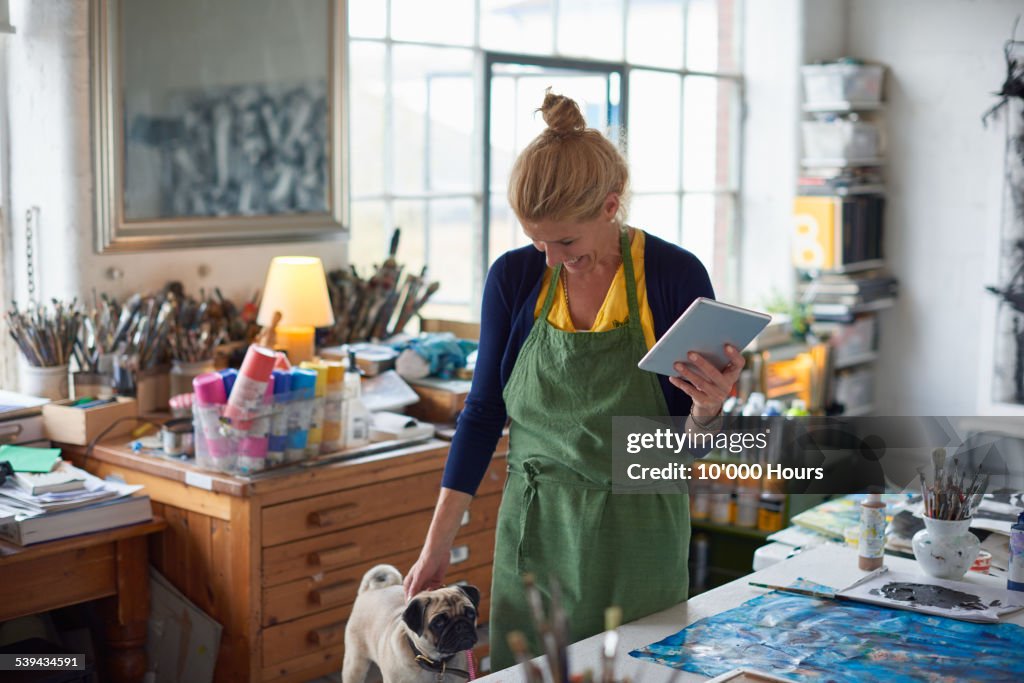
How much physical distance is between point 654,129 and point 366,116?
6.79ft

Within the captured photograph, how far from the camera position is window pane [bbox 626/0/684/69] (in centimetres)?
585

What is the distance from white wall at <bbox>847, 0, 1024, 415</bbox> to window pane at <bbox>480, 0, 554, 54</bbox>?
7.57 feet

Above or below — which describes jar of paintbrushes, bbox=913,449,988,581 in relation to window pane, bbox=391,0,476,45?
below

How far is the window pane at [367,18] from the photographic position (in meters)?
4.44

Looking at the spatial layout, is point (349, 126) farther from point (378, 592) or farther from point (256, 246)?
point (378, 592)

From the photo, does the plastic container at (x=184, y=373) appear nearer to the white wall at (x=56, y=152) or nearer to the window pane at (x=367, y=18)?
the white wall at (x=56, y=152)

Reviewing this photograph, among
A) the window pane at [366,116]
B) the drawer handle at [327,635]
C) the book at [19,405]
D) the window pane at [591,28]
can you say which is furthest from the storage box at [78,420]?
the window pane at [591,28]

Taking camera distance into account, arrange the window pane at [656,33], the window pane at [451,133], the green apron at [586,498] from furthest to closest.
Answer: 1. the window pane at [656,33]
2. the window pane at [451,133]
3. the green apron at [586,498]

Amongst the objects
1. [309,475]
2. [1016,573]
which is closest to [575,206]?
[1016,573]

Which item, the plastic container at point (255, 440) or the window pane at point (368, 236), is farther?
the window pane at point (368, 236)

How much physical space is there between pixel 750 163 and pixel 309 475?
421cm

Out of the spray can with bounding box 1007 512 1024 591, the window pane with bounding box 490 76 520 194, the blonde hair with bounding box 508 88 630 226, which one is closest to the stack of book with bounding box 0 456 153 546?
the blonde hair with bounding box 508 88 630 226

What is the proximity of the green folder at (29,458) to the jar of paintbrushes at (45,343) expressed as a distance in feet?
0.91

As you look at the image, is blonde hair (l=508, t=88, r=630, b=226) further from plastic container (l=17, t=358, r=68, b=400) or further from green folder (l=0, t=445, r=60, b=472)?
plastic container (l=17, t=358, r=68, b=400)
